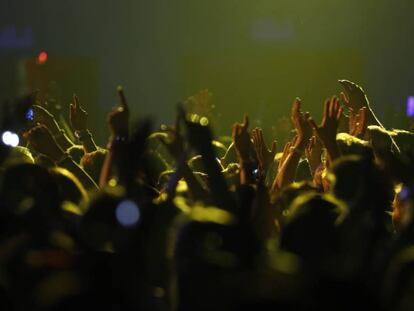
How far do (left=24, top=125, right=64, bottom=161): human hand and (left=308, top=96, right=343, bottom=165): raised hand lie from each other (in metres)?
1.20

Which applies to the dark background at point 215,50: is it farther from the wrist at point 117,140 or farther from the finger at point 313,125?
the wrist at point 117,140

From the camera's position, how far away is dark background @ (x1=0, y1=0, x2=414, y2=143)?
10.2 metres

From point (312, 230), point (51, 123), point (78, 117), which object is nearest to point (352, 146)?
point (312, 230)

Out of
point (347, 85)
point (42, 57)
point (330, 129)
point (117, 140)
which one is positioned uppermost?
point (347, 85)

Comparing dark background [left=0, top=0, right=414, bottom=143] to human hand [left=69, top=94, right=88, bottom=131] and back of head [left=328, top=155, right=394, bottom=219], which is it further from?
back of head [left=328, top=155, right=394, bottom=219]

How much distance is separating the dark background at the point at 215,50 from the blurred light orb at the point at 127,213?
7.91 metres

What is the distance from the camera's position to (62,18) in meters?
11.0

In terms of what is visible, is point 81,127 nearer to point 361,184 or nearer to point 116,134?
point 116,134

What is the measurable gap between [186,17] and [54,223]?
9.17 metres

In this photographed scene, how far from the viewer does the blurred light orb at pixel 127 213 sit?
1.85 m

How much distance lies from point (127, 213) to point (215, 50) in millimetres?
8997

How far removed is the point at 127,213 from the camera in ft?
6.15

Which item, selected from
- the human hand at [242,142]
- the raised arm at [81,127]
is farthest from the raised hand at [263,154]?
the raised arm at [81,127]

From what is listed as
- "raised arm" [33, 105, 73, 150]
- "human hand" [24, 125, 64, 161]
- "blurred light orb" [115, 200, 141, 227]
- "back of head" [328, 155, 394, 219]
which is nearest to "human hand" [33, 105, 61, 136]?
"raised arm" [33, 105, 73, 150]
